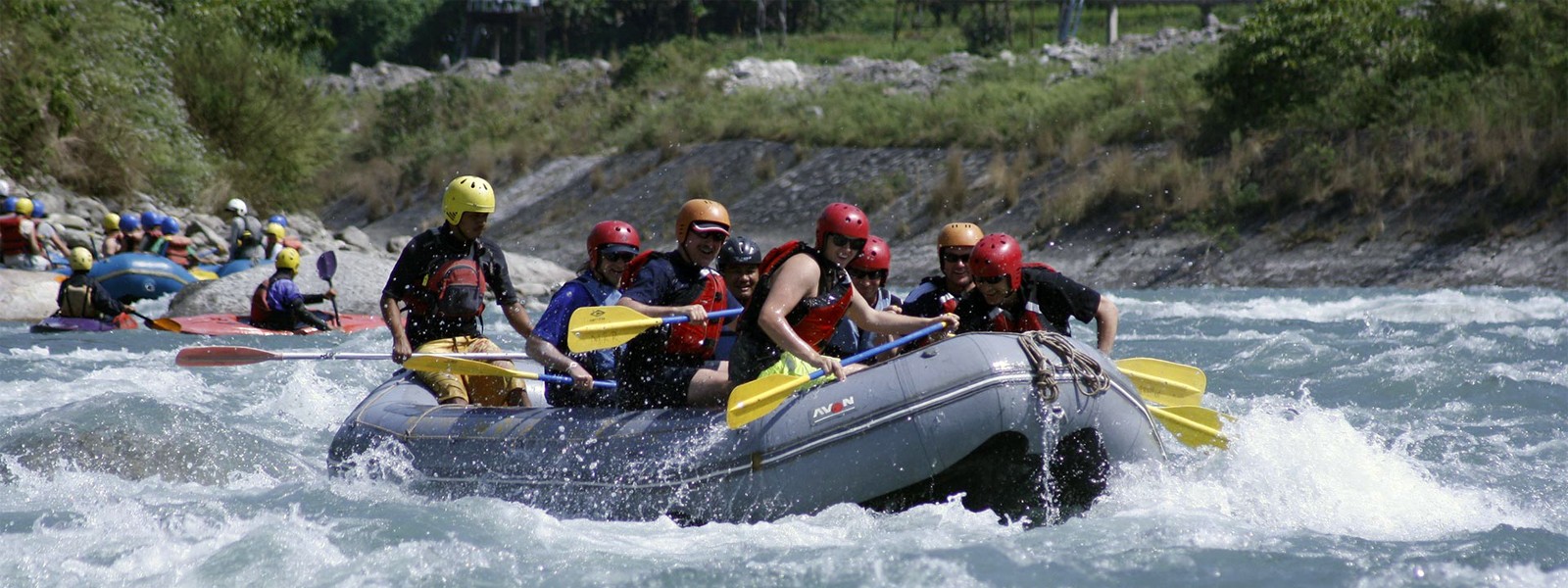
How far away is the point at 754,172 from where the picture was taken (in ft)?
93.8

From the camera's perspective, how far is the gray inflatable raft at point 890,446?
18.5 feet

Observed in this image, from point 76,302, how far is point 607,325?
936 cm

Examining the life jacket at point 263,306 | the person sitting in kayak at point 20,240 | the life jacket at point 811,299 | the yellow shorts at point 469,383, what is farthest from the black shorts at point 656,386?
the person sitting in kayak at point 20,240

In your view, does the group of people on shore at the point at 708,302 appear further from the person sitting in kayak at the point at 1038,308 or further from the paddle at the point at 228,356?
the paddle at the point at 228,356

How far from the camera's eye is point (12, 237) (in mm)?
16578

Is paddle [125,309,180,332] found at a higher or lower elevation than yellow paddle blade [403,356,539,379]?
lower

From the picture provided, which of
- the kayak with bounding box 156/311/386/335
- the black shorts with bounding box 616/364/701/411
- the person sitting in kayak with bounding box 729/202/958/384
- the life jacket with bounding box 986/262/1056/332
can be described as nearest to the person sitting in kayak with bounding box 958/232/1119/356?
the life jacket with bounding box 986/262/1056/332

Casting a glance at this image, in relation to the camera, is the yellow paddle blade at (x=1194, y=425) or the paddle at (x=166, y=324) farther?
the paddle at (x=166, y=324)

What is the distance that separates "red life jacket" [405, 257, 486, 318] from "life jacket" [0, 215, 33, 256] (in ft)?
37.5

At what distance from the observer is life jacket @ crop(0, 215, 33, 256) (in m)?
16.6

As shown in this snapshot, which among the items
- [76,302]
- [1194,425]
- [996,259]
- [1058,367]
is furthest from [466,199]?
[76,302]

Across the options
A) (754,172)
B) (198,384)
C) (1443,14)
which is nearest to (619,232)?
(198,384)

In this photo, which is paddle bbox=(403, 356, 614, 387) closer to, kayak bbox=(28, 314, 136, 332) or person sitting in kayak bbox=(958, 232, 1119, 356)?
person sitting in kayak bbox=(958, 232, 1119, 356)

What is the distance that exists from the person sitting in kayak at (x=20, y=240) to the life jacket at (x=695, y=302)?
503 inches
